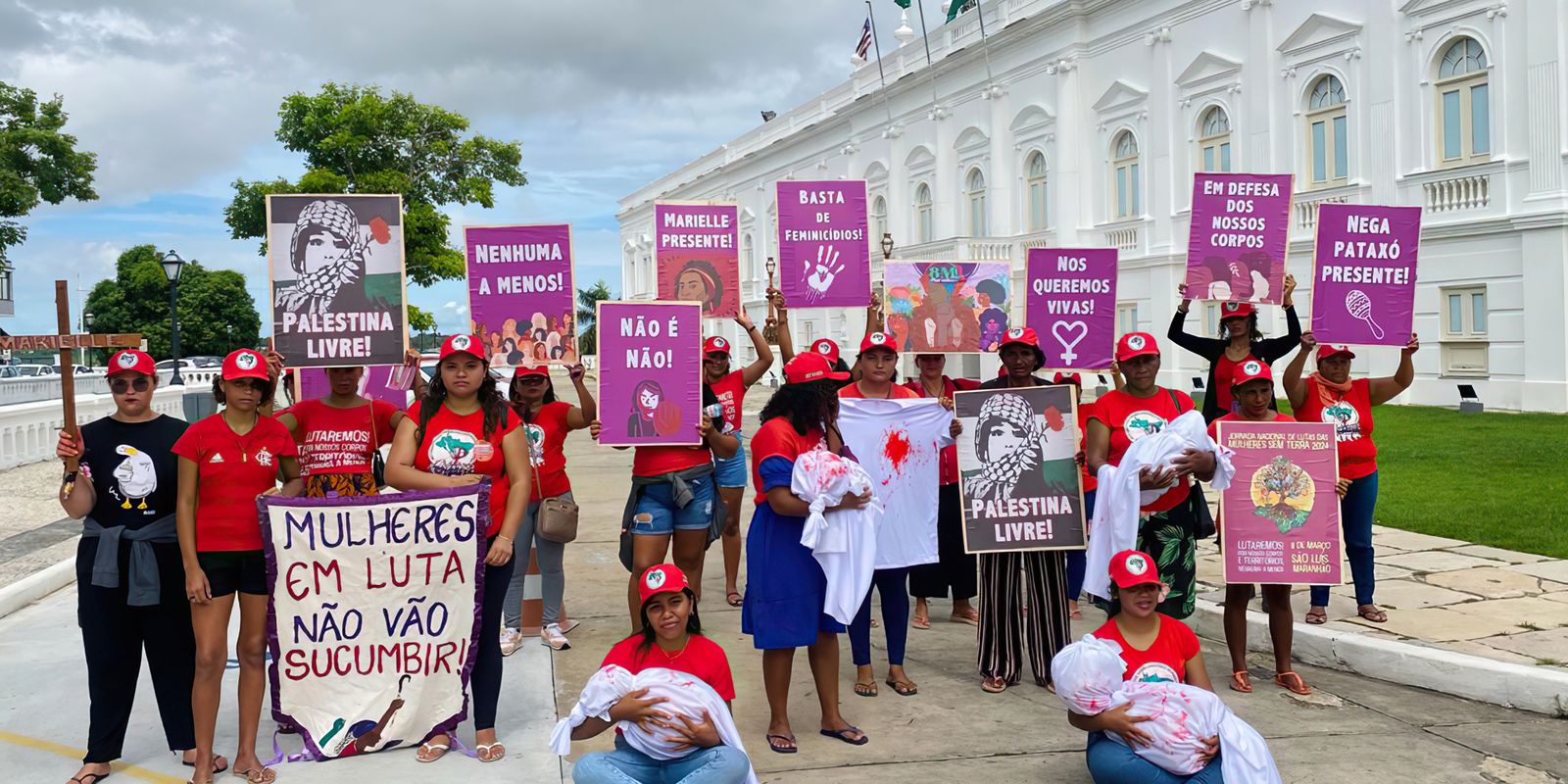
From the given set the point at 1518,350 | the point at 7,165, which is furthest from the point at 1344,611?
the point at 7,165

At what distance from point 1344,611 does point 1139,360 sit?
2.84 m

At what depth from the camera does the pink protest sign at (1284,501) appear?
6586mm

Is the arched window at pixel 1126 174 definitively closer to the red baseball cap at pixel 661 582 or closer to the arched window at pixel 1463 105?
the arched window at pixel 1463 105

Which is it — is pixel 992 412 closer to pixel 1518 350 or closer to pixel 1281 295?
pixel 1281 295

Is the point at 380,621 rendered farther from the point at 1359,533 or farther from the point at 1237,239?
the point at 1237,239

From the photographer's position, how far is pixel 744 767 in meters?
4.55

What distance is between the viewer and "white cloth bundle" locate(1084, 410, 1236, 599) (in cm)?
612

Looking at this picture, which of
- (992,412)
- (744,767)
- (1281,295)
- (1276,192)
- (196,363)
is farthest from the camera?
(196,363)

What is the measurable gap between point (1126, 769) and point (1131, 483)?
183cm

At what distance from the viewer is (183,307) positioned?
74375mm

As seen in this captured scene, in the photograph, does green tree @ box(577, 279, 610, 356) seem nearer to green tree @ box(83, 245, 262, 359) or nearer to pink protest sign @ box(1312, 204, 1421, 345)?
green tree @ box(83, 245, 262, 359)

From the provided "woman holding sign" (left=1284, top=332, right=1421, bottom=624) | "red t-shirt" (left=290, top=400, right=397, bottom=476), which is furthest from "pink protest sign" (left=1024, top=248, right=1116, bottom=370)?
"red t-shirt" (left=290, top=400, right=397, bottom=476)

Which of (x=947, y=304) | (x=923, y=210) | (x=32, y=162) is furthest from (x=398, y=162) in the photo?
(x=947, y=304)

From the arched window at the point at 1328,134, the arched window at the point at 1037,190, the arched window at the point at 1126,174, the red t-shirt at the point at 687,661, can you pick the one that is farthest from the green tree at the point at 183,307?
the red t-shirt at the point at 687,661
